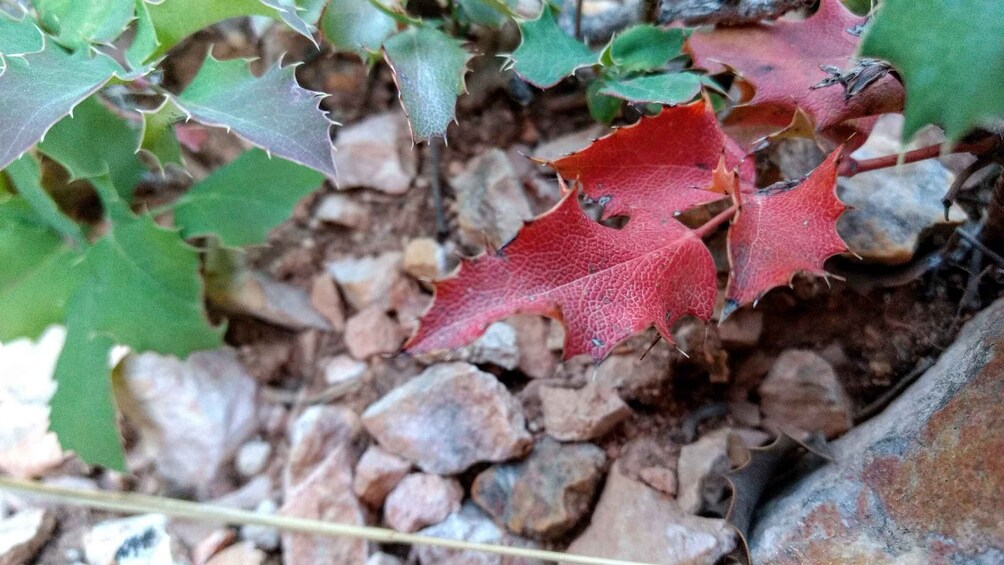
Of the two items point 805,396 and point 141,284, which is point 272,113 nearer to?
point 141,284

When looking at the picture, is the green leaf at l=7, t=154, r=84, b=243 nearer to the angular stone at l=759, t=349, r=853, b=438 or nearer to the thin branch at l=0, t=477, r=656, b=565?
the thin branch at l=0, t=477, r=656, b=565

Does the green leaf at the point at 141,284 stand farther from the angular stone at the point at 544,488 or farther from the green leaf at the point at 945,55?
the green leaf at the point at 945,55

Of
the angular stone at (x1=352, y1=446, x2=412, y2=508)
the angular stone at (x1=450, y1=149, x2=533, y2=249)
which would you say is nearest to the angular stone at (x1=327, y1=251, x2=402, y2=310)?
the angular stone at (x1=450, y1=149, x2=533, y2=249)

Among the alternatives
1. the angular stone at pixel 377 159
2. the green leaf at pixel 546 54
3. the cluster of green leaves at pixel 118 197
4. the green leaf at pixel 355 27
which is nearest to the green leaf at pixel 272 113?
the cluster of green leaves at pixel 118 197

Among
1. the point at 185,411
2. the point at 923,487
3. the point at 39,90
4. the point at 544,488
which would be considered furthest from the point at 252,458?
the point at 923,487

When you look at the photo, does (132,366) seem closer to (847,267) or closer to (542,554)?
(542,554)
